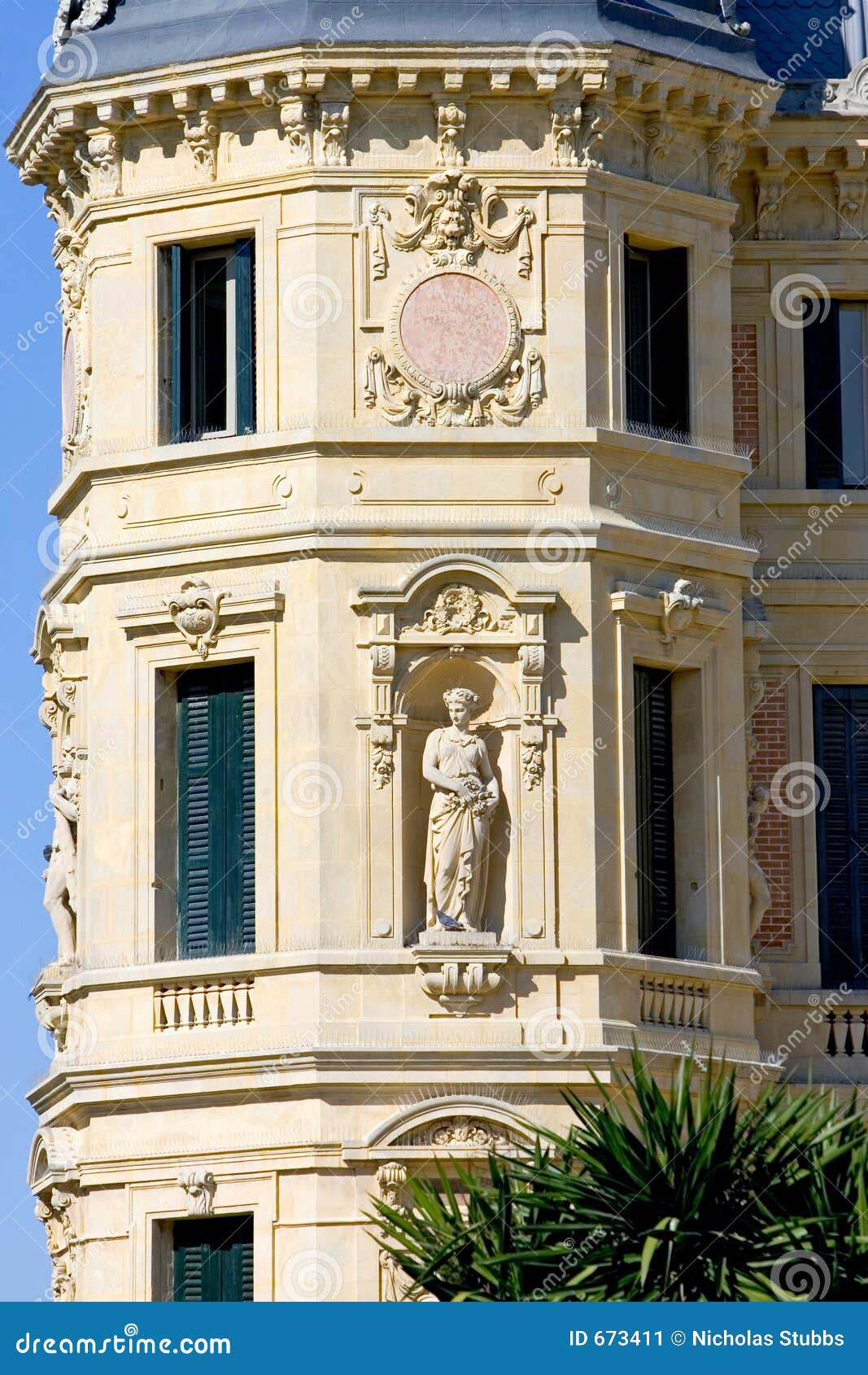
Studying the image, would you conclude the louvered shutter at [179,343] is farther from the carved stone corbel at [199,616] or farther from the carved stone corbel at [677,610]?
the carved stone corbel at [677,610]

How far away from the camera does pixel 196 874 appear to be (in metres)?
42.0

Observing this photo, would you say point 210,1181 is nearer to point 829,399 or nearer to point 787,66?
point 829,399

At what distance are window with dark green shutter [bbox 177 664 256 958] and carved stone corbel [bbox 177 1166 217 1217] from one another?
7.72 feet

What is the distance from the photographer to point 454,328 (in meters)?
42.2

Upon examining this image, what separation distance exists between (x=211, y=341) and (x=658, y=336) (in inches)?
190

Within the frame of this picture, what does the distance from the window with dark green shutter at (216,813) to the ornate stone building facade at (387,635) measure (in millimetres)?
43

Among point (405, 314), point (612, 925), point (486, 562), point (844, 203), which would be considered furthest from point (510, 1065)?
point (844, 203)
